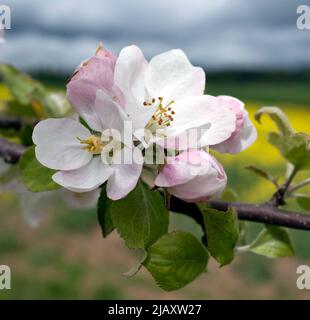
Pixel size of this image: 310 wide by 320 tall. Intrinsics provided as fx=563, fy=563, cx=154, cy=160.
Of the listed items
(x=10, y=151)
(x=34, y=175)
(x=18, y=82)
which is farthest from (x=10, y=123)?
(x=34, y=175)

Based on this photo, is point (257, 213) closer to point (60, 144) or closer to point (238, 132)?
point (238, 132)

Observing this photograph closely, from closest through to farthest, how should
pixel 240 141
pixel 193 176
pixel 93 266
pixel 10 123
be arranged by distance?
pixel 193 176, pixel 240 141, pixel 10 123, pixel 93 266

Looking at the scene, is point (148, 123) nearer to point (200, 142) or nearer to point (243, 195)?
point (200, 142)

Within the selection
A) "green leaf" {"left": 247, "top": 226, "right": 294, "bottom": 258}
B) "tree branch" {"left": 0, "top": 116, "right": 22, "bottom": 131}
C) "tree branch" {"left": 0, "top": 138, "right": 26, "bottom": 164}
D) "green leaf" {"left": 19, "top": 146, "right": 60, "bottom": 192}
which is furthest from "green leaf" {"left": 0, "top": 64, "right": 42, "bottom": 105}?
"green leaf" {"left": 247, "top": 226, "right": 294, "bottom": 258}

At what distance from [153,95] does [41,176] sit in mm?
139

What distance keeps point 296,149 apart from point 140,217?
21cm

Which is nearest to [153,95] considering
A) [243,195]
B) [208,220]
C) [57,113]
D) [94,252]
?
[208,220]

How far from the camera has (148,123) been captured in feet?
1.70

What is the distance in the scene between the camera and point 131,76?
510 mm
